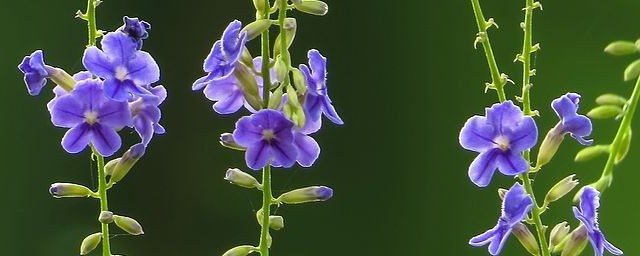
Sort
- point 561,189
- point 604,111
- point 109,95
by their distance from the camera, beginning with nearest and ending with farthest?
point 109,95 → point 561,189 → point 604,111

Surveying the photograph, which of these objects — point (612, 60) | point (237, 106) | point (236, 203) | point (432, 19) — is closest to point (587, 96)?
point (612, 60)

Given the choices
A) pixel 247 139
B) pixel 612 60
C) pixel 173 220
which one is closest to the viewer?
pixel 247 139

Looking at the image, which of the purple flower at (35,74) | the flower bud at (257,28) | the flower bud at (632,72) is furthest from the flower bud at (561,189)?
the purple flower at (35,74)

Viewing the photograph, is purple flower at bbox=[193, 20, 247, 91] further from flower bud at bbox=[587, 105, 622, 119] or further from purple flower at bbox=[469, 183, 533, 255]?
flower bud at bbox=[587, 105, 622, 119]

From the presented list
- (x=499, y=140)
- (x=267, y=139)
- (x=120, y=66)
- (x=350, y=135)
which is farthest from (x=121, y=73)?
(x=350, y=135)

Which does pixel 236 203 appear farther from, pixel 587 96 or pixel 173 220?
pixel 587 96

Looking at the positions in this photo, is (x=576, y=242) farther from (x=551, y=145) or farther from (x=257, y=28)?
(x=257, y=28)
